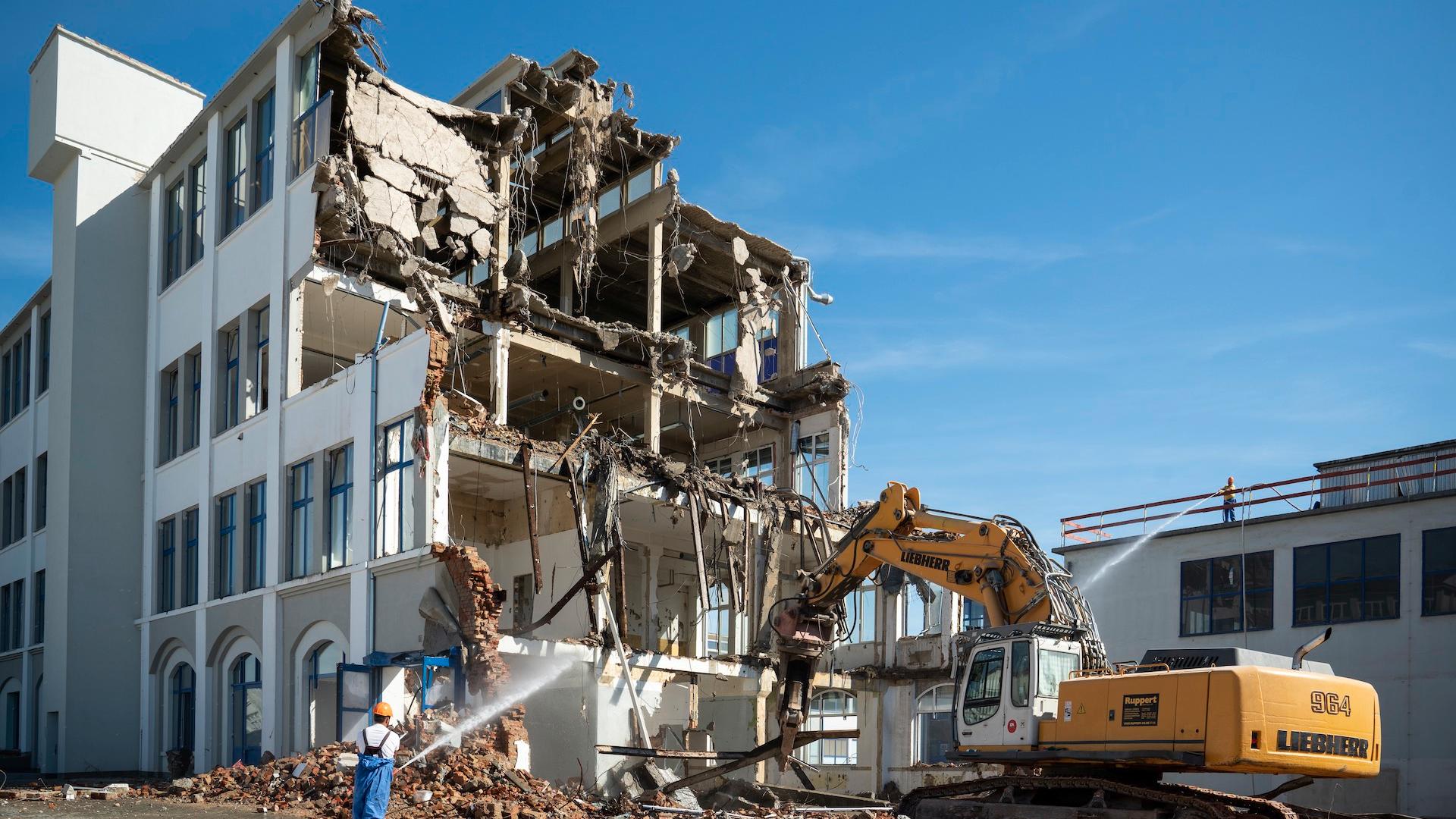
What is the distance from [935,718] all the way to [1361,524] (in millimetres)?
19515

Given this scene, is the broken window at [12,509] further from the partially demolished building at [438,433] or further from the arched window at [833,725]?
the arched window at [833,725]

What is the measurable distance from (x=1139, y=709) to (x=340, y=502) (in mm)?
14450

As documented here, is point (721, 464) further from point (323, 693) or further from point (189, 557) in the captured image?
point (323, 693)

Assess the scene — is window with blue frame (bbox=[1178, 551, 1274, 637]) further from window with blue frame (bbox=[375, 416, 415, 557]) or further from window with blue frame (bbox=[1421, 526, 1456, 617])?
window with blue frame (bbox=[375, 416, 415, 557])

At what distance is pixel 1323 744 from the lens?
47.3 feet

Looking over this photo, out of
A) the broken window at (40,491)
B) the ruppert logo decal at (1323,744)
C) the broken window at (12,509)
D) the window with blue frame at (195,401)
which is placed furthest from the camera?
the broken window at (12,509)

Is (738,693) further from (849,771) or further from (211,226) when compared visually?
(211,226)

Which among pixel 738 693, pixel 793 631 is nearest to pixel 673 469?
pixel 738 693

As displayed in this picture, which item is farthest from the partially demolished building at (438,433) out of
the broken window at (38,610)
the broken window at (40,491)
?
the broken window at (40,491)

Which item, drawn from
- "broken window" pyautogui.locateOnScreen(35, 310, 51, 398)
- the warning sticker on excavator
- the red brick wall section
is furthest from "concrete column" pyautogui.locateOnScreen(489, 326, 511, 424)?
"broken window" pyautogui.locateOnScreen(35, 310, 51, 398)

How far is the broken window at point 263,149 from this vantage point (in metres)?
26.8

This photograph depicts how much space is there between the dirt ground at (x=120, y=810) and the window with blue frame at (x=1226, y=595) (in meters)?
19.6

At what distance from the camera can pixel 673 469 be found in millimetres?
26719

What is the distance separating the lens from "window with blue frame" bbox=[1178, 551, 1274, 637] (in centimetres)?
2708
